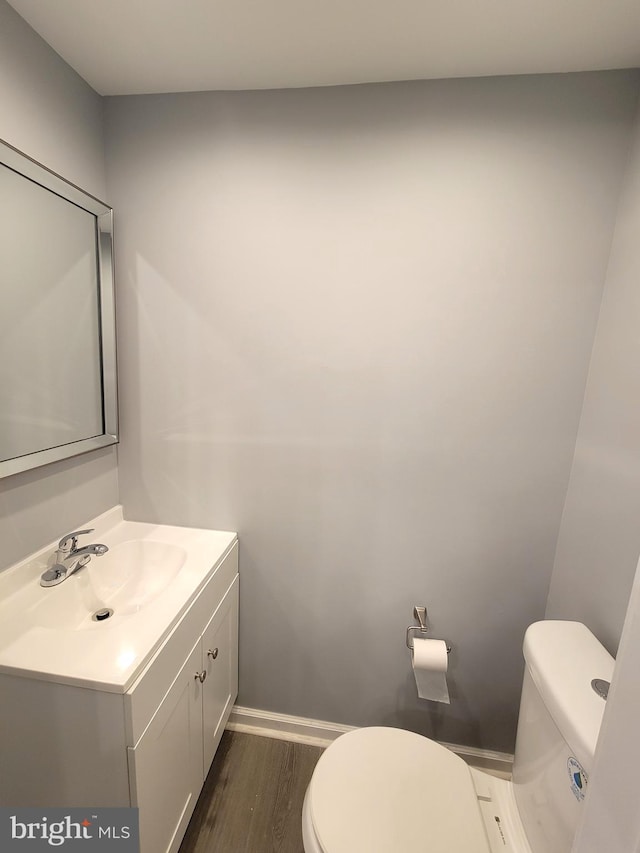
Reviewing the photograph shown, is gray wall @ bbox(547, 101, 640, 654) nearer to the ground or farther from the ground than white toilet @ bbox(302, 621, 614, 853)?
farther from the ground

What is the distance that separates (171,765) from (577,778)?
0.98 m

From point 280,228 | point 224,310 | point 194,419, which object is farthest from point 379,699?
point 280,228

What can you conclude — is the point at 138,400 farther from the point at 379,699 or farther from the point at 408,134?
the point at 379,699

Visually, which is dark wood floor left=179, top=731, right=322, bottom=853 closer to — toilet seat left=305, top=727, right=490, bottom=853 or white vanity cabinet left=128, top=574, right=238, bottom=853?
white vanity cabinet left=128, top=574, right=238, bottom=853

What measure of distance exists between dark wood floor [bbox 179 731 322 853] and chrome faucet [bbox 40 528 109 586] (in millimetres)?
951

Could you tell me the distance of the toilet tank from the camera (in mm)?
738

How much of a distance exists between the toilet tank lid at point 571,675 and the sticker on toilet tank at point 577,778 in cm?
→ 2

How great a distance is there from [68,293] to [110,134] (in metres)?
0.59

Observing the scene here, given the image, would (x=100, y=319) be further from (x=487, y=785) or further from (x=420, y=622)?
(x=487, y=785)

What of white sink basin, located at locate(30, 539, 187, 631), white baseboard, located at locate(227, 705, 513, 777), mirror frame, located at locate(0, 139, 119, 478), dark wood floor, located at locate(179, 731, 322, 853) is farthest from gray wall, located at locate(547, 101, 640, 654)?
mirror frame, located at locate(0, 139, 119, 478)

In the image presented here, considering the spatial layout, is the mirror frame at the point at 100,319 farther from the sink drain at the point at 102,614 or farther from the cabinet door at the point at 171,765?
the cabinet door at the point at 171,765

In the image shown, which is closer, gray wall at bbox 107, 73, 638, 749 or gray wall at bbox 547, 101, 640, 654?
gray wall at bbox 547, 101, 640, 654

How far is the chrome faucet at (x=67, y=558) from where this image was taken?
1089mm

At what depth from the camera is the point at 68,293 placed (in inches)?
46.7
